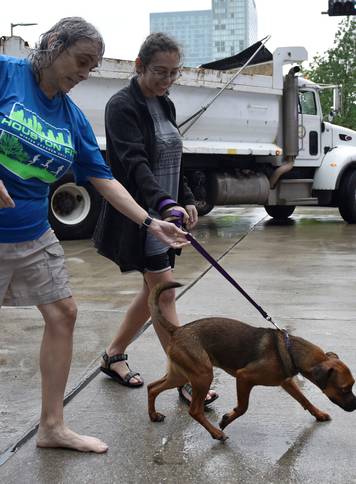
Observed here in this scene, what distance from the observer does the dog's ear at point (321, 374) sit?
3154 mm

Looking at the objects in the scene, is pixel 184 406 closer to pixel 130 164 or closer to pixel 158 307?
pixel 158 307

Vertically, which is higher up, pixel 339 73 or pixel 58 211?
pixel 339 73

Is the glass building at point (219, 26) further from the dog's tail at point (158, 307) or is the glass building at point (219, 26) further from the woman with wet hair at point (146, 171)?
the dog's tail at point (158, 307)

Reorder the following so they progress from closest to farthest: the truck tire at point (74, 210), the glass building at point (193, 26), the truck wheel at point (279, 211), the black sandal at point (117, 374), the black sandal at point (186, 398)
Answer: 1. the black sandal at point (186, 398)
2. the black sandal at point (117, 374)
3. the truck tire at point (74, 210)
4. the truck wheel at point (279, 211)
5. the glass building at point (193, 26)

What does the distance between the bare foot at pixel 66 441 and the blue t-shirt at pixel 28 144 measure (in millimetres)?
900

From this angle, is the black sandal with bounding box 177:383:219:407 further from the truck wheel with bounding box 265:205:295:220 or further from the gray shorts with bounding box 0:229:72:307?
the truck wheel with bounding box 265:205:295:220

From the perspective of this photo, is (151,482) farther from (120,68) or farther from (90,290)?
(120,68)

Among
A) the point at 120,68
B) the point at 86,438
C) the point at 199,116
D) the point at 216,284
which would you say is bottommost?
the point at 216,284

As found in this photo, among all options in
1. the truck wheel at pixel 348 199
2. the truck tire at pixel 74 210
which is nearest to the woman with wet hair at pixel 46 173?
the truck tire at pixel 74 210

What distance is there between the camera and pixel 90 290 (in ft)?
22.0

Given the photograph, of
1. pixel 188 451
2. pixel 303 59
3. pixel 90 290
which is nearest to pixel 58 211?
pixel 90 290

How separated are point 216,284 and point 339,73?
24.8m

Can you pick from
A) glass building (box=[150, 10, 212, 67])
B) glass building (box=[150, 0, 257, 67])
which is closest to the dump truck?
glass building (box=[150, 10, 212, 67])

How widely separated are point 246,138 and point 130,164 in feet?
28.9
